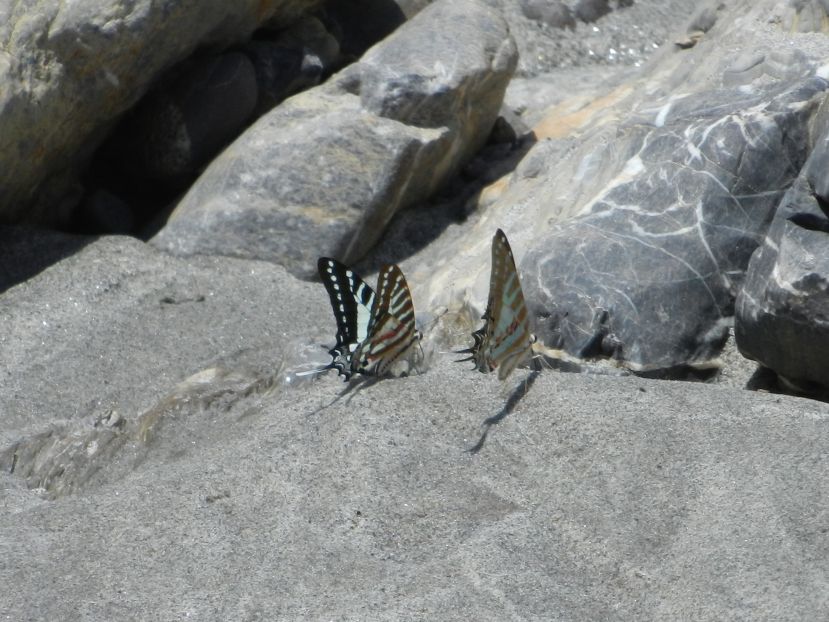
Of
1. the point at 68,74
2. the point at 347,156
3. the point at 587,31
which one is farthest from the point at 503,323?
the point at 587,31

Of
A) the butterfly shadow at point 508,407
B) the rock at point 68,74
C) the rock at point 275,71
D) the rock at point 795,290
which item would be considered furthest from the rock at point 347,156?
the rock at point 795,290

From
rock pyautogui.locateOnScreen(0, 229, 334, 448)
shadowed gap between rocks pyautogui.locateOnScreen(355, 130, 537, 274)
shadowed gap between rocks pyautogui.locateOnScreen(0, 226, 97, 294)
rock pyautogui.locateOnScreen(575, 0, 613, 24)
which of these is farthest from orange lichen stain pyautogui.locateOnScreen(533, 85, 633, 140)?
shadowed gap between rocks pyautogui.locateOnScreen(0, 226, 97, 294)

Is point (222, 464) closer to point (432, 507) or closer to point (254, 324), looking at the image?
point (432, 507)

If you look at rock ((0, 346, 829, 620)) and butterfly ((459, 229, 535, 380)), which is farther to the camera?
butterfly ((459, 229, 535, 380))

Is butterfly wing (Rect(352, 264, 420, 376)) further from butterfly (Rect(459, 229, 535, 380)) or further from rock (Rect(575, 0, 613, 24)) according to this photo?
rock (Rect(575, 0, 613, 24))

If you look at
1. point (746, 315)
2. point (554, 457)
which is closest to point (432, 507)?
point (554, 457)

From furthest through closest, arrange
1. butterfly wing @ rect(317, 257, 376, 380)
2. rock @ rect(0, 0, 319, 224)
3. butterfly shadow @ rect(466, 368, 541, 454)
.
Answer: rock @ rect(0, 0, 319, 224)
butterfly wing @ rect(317, 257, 376, 380)
butterfly shadow @ rect(466, 368, 541, 454)
